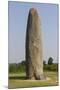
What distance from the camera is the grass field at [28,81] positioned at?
7.86 ft

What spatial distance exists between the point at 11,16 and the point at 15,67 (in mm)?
517

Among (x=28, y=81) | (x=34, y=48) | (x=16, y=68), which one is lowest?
(x=28, y=81)

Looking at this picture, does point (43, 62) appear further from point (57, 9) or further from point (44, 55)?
point (57, 9)

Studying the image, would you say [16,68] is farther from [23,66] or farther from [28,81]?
[28,81]

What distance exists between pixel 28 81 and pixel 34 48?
0.34 metres

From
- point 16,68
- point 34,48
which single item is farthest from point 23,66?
point 34,48

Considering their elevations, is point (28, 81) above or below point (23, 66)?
below

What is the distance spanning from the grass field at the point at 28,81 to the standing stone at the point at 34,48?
51mm

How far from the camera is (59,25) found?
8.44ft

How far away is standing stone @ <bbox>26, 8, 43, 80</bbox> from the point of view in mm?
2461

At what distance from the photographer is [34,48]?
8.14ft

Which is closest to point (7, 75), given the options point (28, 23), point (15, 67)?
point (15, 67)

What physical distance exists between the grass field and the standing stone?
0.05 m

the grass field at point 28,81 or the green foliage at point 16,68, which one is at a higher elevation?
the green foliage at point 16,68
